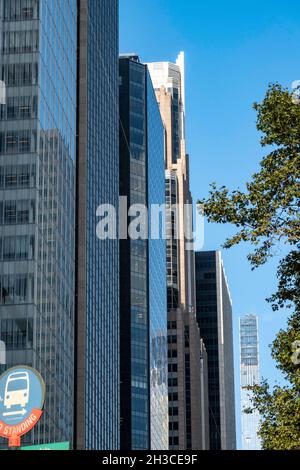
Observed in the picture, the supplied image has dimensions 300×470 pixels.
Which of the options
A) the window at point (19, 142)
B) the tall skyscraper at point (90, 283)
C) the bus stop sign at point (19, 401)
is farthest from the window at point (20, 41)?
the bus stop sign at point (19, 401)

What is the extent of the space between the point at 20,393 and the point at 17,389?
250 mm

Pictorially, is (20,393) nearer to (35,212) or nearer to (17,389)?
(17,389)

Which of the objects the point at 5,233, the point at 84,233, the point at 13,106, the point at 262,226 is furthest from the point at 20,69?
the point at 262,226

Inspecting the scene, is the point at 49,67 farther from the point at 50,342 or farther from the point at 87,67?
the point at 87,67

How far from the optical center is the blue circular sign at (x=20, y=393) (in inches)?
1959

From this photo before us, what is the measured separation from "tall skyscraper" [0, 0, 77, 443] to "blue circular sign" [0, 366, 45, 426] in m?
64.9

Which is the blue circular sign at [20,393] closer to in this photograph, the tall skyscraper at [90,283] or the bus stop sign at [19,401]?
the bus stop sign at [19,401]

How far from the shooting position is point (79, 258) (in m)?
176

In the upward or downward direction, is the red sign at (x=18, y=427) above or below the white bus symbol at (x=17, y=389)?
below

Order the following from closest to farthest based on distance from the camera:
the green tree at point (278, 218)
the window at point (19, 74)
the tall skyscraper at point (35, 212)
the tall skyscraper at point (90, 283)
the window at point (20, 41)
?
the green tree at point (278, 218) → the tall skyscraper at point (35, 212) → the window at point (19, 74) → the window at point (20, 41) → the tall skyscraper at point (90, 283)

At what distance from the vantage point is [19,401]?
53500 mm

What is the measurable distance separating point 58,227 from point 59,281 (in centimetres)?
691

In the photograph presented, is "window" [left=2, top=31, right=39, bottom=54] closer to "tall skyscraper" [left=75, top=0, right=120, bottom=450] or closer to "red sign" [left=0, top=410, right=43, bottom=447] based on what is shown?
"tall skyscraper" [left=75, top=0, right=120, bottom=450]

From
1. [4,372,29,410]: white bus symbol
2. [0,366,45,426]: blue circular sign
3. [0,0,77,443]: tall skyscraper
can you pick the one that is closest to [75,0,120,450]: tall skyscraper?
[0,0,77,443]: tall skyscraper
